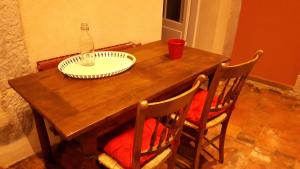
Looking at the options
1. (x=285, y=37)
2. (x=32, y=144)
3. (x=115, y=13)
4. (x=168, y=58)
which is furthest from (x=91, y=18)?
(x=285, y=37)

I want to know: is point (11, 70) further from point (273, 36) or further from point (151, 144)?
point (273, 36)

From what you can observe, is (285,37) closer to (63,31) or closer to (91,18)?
(91,18)

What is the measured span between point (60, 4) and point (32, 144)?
1095 mm

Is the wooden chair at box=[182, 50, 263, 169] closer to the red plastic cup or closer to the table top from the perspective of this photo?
the table top

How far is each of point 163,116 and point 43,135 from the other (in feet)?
3.06

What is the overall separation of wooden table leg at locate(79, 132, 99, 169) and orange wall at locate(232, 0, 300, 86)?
106 inches

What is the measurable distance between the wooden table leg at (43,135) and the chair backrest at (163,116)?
77 cm

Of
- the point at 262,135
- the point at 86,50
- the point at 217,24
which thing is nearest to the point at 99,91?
the point at 86,50

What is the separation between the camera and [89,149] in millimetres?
1149

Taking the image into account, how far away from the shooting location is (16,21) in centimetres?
148

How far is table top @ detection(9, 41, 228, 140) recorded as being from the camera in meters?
1.05

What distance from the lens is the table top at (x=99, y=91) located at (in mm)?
1053

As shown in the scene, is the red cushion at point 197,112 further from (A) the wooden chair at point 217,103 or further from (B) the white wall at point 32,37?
(B) the white wall at point 32,37

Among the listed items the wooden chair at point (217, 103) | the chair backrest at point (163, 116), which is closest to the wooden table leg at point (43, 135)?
the chair backrest at point (163, 116)
